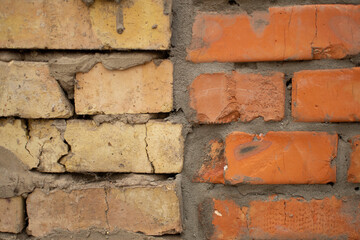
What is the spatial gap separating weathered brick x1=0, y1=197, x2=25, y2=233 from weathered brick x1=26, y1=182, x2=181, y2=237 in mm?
20

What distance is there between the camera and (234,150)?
587mm

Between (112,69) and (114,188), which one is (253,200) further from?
(112,69)

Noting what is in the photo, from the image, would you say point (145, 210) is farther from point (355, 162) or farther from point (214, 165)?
point (355, 162)

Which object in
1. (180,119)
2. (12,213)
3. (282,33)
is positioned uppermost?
(282,33)

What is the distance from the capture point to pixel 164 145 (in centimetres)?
59

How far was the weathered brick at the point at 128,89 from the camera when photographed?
1.89 ft

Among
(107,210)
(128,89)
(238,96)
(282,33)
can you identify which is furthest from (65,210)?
(282,33)

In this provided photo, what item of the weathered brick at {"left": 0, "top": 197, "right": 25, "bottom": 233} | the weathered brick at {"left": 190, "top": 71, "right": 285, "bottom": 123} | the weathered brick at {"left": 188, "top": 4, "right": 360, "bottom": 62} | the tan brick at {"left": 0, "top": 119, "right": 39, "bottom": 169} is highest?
the weathered brick at {"left": 188, "top": 4, "right": 360, "bottom": 62}

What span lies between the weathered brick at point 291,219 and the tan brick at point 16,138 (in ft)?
1.43

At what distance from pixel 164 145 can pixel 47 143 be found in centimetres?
26

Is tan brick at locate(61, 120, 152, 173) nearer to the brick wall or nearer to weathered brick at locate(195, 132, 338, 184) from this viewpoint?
the brick wall

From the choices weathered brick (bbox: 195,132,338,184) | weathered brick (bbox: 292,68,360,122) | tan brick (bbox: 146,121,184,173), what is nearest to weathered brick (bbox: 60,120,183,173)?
tan brick (bbox: 146,121,184,173)

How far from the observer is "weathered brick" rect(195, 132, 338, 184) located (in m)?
0.57

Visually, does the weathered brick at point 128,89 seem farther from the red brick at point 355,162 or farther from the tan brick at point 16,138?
the red brick at point 355,162
